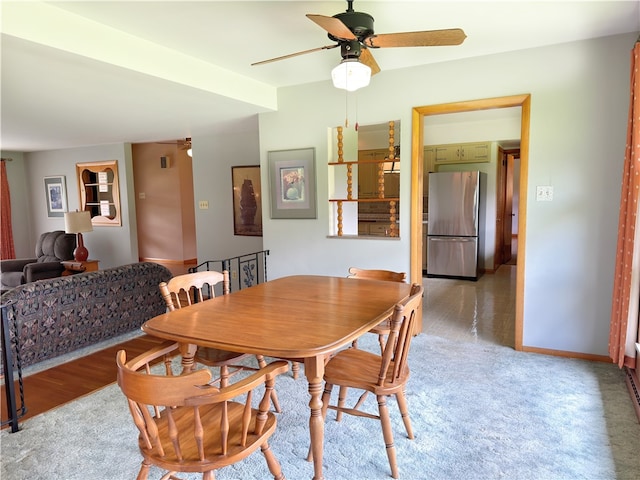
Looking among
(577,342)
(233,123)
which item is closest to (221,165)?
(233,123)

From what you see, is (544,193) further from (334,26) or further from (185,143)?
(185,143)

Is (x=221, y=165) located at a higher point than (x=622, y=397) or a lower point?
higher

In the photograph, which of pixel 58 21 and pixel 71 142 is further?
pixel 71 142

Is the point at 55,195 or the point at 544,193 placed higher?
the point at 55,195

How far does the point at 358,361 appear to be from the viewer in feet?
6.53

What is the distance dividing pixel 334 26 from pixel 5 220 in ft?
25.3

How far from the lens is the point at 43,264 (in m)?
5.05

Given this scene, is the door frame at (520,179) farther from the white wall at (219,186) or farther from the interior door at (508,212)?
the interior door at (508,212)

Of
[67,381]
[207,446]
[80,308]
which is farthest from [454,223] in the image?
[207,446]

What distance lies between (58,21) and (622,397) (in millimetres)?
3941

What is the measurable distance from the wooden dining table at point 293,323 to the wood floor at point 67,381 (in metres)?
1.36

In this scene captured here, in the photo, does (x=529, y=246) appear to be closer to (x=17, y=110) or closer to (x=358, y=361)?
(x=358, y=361)

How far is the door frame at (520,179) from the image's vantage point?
123 inches

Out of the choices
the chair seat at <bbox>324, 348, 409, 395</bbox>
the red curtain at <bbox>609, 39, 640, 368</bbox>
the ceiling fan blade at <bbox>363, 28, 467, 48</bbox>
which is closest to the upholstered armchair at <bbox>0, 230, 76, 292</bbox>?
the chair seat at <bbox>324, 348, 409, 395</bbox>
